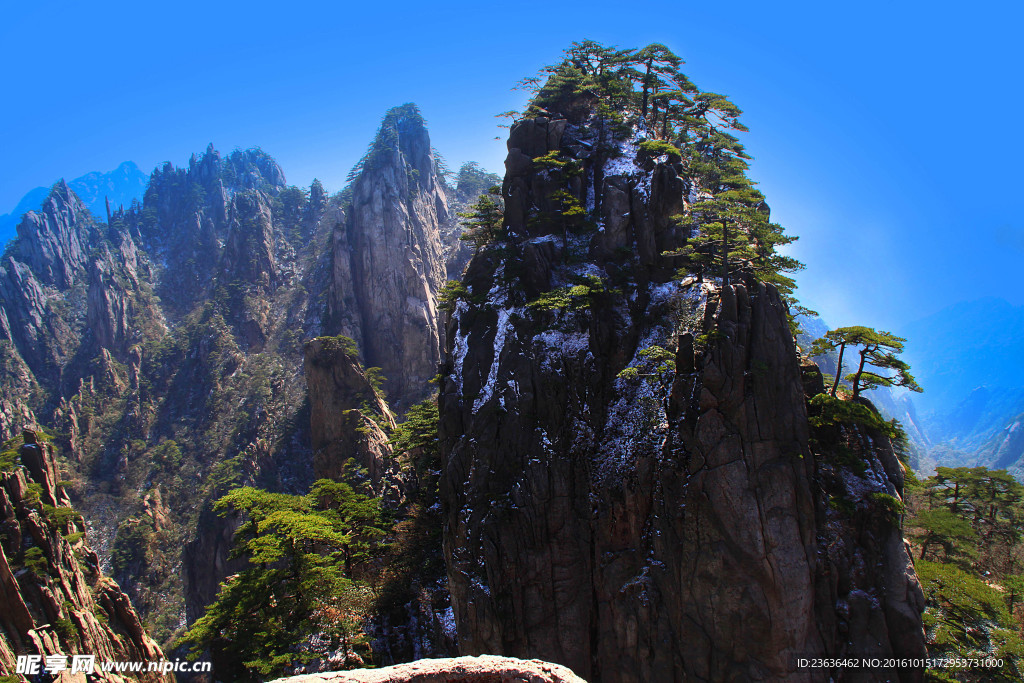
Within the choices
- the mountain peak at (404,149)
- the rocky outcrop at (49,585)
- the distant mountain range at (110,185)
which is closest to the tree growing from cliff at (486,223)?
the rocky outcrop at (49,585)

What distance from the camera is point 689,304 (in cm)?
2247

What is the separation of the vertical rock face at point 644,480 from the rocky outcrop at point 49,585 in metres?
18.3

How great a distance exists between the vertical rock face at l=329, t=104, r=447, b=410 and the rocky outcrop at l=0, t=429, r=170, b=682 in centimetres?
3706

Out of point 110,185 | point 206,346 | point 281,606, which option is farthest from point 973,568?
point 110,185

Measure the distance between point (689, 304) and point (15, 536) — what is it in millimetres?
35052

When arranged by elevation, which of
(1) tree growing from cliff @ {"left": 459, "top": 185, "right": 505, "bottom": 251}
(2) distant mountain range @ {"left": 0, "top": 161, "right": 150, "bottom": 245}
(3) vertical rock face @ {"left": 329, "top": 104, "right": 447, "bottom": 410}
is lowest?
(1) tree growing from cliff @ {"left": 459, "top": 185, "right": 505, "bottom": 251}

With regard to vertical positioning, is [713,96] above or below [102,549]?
above

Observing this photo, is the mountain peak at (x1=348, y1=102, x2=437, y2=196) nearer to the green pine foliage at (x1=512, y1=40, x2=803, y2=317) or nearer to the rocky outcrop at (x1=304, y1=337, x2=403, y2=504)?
the rocky outcrop at (x1=304, y1=337, x2=403, y2=504)

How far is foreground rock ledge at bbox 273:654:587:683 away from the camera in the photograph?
6.77 meters

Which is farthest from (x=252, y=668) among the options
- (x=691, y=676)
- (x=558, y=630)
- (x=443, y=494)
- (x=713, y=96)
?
(x=713, y=96)

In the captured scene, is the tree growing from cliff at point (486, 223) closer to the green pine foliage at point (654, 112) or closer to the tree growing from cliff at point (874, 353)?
the green pine foliage at point (654, 112)

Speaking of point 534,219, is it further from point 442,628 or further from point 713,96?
point 442,628

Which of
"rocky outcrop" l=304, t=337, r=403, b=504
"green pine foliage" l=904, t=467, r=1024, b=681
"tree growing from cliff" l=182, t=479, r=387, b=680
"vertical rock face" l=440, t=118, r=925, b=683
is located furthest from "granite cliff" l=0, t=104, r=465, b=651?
"green pine foliage" l=904, t=467, r=1024, b=681

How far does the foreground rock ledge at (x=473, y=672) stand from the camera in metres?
6.77
